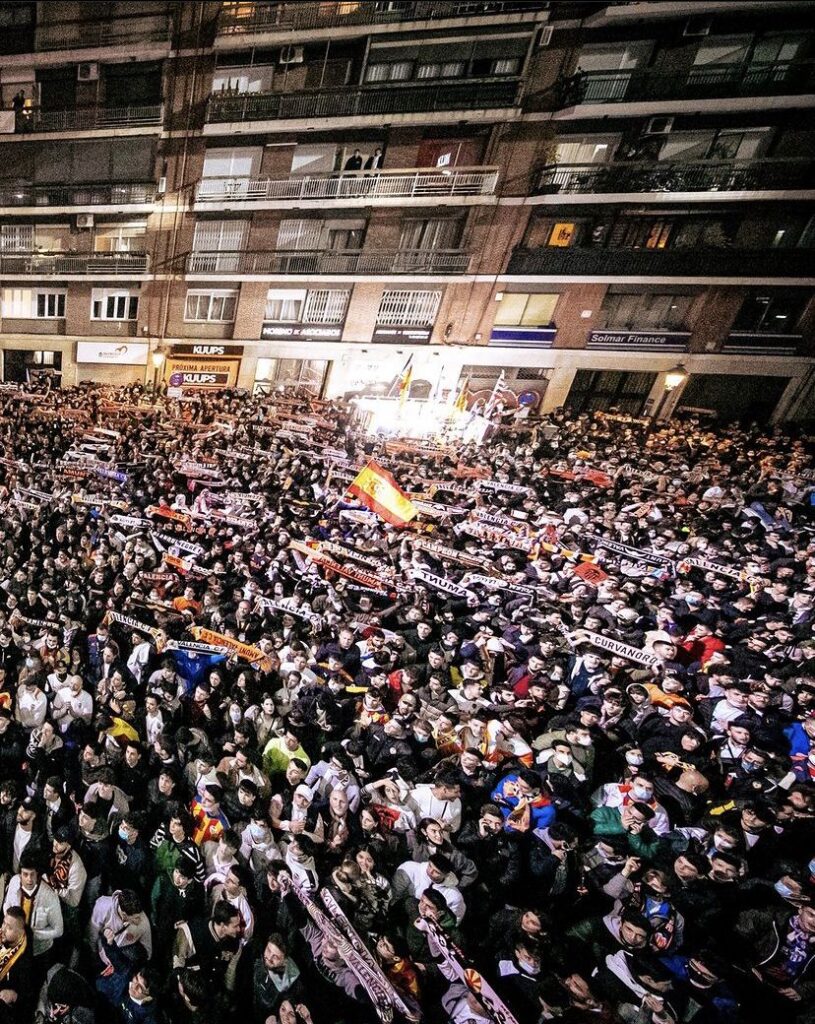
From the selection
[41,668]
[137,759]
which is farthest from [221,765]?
[41,668]

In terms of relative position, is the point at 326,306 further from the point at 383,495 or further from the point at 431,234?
the point at 383,495

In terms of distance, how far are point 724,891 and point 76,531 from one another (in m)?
10.1

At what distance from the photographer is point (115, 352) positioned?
597 inches

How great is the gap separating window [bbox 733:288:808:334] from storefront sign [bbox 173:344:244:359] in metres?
13.4

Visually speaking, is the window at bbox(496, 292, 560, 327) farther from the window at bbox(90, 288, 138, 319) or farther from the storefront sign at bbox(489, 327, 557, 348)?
the window at bbox(90, 288, 138, 319)

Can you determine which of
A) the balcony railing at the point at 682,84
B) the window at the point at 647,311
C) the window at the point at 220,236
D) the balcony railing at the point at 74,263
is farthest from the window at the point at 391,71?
the balcony railing at the point at 74,263

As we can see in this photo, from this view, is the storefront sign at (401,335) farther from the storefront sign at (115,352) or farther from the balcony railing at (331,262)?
the storefront sign at (115,352)

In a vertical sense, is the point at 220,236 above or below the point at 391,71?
below

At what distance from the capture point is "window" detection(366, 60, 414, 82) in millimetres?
12172

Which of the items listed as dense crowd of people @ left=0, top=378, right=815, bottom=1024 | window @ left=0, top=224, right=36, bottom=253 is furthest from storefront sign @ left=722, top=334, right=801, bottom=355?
window @ left=0, top=224, right=36, bottom=253

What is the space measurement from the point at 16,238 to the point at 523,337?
17193mm

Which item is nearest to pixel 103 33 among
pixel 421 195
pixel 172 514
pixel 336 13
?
pixel 336 13

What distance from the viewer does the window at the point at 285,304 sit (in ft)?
45.0

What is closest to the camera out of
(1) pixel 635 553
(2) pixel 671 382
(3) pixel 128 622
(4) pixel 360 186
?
(3) pixel 128 622
